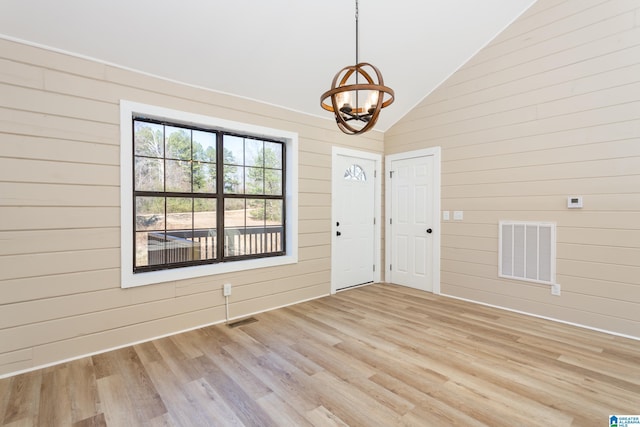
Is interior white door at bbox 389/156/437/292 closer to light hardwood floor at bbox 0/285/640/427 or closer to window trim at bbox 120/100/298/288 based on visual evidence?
light hardwood floor at bbox 0/285/640/427

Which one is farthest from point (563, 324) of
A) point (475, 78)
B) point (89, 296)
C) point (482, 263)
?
point (89, 296)

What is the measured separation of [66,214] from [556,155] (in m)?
4.93

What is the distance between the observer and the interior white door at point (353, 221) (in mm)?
4711

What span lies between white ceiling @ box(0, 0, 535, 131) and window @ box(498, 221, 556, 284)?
2.36 metres

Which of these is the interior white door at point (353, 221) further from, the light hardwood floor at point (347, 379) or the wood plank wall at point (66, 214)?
the wood plank wall at point (66, 214)

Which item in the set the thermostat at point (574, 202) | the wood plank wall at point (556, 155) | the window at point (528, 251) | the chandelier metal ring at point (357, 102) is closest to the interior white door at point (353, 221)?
the wood plank wall at point (556, 155)

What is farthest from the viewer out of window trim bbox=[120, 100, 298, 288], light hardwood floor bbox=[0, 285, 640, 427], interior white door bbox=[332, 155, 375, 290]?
interior white door bbox=[332, 155, 375, 290]

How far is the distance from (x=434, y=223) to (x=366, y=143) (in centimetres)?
166

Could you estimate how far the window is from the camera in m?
3.56

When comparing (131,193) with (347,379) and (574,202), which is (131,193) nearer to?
(347,379)

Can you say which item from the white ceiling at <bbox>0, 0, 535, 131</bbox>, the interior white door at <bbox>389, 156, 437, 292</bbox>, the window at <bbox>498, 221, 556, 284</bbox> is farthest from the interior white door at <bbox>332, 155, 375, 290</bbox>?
the window at <bbox>498, 221, 556, 284</bbox>

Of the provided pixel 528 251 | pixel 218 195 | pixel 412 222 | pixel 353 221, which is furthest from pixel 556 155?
pixel 218 195

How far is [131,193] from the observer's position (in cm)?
291

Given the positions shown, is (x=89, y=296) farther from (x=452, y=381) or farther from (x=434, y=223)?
(x=434, y=223)
